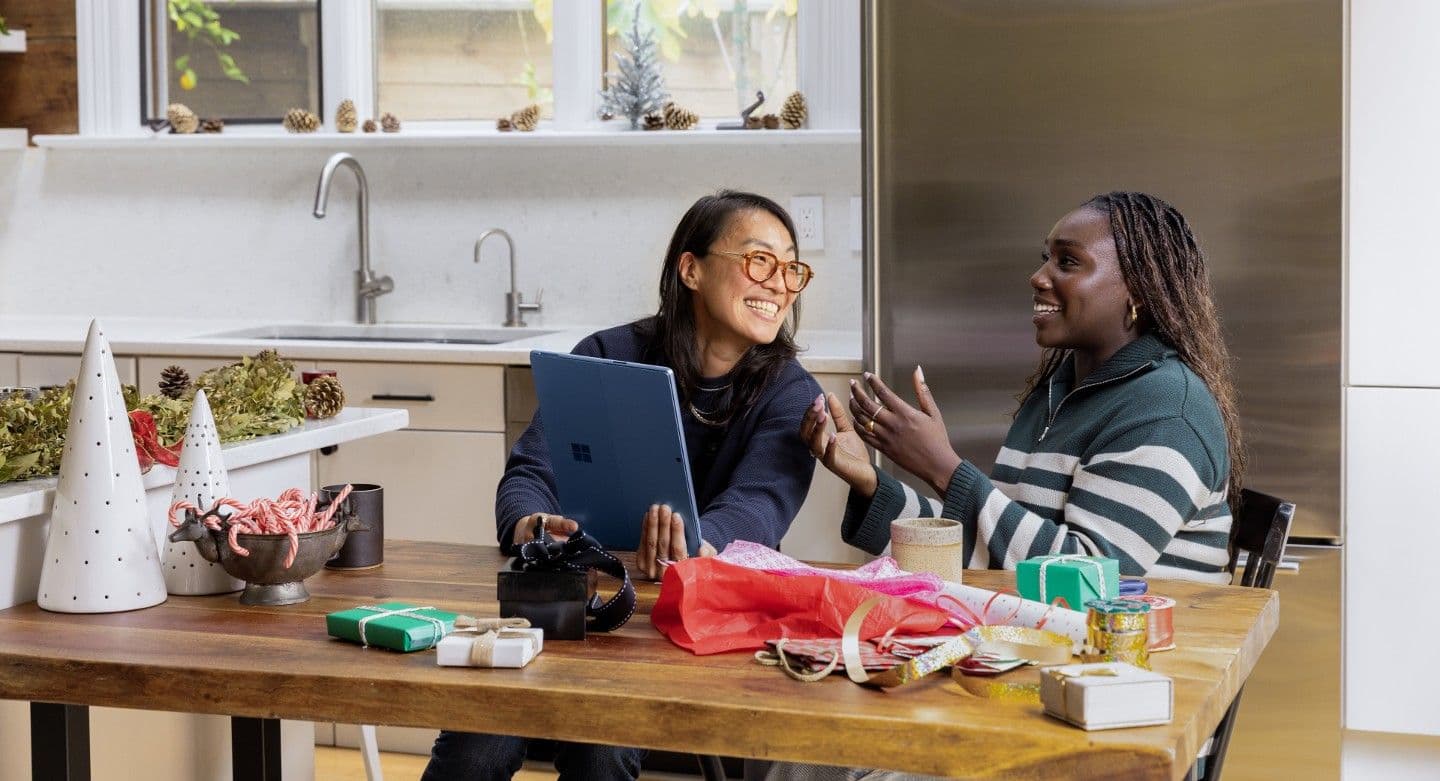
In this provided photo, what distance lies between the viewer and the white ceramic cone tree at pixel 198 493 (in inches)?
68.6

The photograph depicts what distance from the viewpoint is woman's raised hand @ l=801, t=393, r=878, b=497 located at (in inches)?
78.5

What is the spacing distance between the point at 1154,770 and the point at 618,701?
437 millimetres

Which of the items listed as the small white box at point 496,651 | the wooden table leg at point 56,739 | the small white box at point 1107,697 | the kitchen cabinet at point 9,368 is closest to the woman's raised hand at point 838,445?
the small white box at point 496,651

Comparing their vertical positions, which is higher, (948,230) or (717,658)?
(948,230)

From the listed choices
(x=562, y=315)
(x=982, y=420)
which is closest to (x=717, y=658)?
(x=982, y=420)

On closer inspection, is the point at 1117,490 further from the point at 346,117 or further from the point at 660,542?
the point at 346,117

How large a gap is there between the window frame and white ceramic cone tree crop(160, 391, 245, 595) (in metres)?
2.21

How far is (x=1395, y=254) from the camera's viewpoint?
2.86 meters

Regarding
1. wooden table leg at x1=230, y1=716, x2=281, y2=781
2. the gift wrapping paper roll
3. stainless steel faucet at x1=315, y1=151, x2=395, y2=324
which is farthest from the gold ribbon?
stainless steel faucet at x1=315, y1=151, x2=395, y2=324

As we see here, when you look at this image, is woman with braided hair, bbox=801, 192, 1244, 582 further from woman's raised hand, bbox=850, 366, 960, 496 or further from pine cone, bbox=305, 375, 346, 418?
pine cone, bbox=305, 375, 346, 418

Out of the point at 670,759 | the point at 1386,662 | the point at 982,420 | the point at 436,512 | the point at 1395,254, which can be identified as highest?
the point at 1395,254

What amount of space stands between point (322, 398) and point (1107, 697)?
1378 mm

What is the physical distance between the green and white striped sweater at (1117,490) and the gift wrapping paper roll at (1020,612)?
0.33 meters

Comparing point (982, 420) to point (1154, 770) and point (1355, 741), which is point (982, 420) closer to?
Answer: point (1355, 741)
